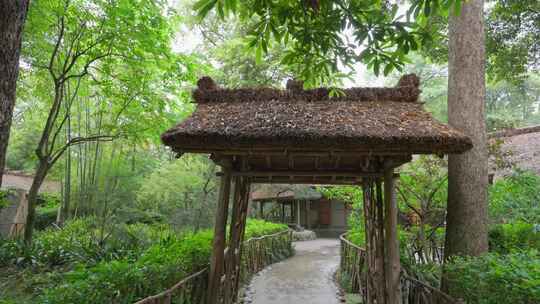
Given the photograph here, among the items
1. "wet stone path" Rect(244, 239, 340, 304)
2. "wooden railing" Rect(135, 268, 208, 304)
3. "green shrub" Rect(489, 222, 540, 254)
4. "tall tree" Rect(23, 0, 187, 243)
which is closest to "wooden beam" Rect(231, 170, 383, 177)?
"wooden railing" Rect(135, 268, 208, 304)

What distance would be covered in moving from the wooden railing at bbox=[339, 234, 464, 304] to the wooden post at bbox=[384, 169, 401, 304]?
22 cm

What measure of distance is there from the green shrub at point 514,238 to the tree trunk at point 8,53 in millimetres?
6245

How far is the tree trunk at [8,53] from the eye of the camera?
1.62 meters

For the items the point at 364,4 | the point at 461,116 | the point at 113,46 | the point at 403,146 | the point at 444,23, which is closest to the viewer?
the point at 364,4

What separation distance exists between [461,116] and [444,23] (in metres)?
2.99

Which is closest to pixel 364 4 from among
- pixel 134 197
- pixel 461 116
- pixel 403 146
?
pixel 403 146

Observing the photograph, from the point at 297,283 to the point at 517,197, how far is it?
16.1 ft

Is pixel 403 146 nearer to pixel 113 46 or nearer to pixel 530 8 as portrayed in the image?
pixel 530 8

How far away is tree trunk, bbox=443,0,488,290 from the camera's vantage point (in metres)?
4.40

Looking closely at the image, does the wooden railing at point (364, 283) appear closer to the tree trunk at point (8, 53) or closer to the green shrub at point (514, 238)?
the green shrub at point (514, 238)

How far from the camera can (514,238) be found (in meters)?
5.72

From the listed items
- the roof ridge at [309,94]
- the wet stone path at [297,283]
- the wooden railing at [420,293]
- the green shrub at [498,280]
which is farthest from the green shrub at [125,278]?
the wet stone path at [297,283]

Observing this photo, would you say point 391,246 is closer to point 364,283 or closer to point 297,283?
point 364,283

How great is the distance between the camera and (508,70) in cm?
702
